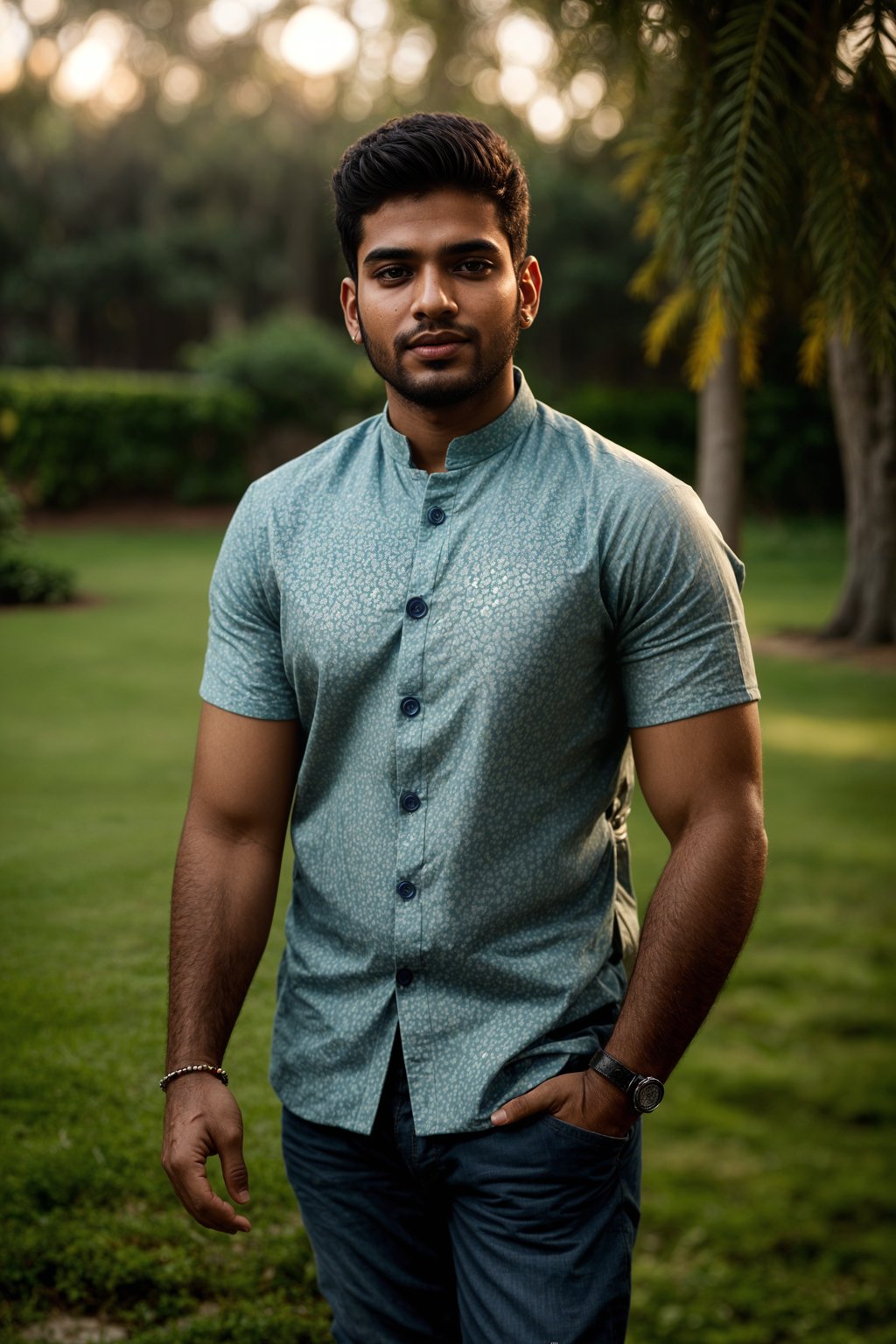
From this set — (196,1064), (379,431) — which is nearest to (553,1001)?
(196,1064)

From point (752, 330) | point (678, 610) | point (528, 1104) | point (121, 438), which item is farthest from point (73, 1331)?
point (121, 438)

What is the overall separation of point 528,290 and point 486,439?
0.29m

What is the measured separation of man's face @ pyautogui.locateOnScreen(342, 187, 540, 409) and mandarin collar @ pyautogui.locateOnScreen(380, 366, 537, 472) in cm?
7

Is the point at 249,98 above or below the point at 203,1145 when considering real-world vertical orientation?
above

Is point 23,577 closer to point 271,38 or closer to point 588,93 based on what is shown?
point 588,93

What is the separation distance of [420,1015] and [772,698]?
7184 millimetres

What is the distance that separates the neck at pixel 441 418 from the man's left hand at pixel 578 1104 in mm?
940

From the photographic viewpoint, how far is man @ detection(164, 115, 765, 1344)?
1.83 metres

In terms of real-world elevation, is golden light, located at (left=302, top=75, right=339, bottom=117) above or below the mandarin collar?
above

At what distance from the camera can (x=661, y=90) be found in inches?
165

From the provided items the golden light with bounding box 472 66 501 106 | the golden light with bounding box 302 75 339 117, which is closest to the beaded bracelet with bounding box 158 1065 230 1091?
the golden light with bounding box 472 66 501 106

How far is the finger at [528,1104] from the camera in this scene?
1812mm

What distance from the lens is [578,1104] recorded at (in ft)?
6.01

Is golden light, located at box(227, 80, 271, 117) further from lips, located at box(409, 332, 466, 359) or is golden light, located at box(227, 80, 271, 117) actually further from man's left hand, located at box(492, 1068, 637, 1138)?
man's left hand, located at box(492, 1068, 637, 1138)
